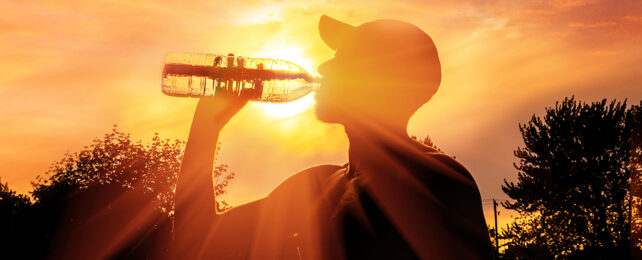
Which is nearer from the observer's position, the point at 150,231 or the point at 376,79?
the point at 376,79

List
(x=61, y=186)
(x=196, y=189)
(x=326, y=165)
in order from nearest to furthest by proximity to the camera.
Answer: (x=196, y=189)
(x=326, y=165)
(x=61, y=186)

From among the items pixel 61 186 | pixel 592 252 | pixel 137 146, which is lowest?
pixel 592 252

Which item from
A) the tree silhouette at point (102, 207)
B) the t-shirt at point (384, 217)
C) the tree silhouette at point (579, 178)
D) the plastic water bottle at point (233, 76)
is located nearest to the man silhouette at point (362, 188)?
the t-shirt at point (384, 217)

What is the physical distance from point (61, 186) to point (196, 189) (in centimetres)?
4345

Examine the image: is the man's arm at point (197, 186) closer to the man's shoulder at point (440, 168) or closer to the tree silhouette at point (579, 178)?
the man's shoulder at point (440, 168)

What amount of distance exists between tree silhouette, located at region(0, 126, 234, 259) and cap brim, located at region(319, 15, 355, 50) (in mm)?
27390

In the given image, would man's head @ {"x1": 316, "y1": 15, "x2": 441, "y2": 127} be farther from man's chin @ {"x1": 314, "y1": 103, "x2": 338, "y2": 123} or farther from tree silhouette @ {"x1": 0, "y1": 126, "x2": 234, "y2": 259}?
tree silhouette @ {"x1": 0, "y1": 126, "x2": 234, "y2": 259}

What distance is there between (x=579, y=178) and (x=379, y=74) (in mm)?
36852

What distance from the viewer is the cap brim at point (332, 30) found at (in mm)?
1807

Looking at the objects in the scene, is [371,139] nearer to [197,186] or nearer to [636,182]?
[197,186]

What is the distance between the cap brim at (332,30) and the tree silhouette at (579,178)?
117ft

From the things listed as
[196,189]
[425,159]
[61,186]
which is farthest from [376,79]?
[61,186]

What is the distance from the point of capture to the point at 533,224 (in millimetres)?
36781

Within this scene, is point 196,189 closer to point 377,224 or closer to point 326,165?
point 326,165
